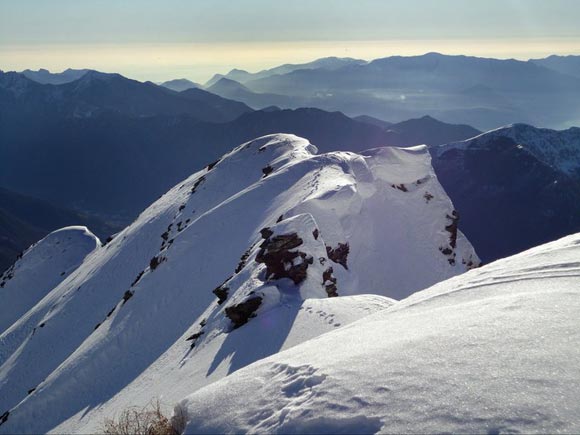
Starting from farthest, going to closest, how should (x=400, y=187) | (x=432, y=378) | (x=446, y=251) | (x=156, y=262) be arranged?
(x=400, y=187)
(x=446, y=251)
(x=156, y=262)
(x=432, y=378)

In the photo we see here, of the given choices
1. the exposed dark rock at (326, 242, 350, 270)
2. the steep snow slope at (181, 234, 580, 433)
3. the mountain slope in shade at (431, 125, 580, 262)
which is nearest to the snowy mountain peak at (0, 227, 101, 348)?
the exposed dark rock at (326, 242, 350, 270)

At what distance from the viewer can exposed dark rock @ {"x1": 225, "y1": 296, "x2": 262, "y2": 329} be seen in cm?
2034

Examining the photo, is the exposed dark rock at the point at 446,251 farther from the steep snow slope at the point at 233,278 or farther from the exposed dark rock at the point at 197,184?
the exposed dark rock at the point at 197,184

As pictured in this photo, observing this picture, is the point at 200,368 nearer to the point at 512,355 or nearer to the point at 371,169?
the point at 512,355

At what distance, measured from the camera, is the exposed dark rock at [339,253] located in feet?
100

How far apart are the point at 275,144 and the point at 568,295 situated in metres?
52.3

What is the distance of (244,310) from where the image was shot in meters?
20.5

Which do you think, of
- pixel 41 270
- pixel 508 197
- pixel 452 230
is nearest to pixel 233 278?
pixel 452 230

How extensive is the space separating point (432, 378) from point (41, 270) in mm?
79251

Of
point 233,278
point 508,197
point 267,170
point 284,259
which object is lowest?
point 508,197

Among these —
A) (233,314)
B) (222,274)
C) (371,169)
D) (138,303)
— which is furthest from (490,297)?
(371,169)

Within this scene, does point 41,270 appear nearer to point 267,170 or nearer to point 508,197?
point 267,170

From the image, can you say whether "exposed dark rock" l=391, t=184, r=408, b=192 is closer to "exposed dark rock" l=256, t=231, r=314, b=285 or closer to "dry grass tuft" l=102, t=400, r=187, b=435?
"exposed dark rock" l=256, t=231, r=314, b=285

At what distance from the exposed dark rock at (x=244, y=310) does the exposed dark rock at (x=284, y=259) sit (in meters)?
2.38
